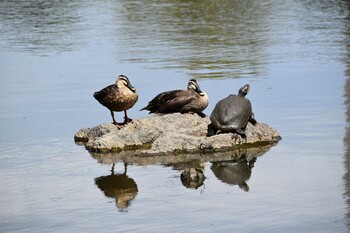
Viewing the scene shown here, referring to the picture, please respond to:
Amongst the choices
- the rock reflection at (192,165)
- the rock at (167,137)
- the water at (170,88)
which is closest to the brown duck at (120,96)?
the rock at (167,137)

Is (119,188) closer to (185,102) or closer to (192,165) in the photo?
(192,165)

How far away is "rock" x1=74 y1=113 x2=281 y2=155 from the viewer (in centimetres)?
1427

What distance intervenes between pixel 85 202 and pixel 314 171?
2.96 metres

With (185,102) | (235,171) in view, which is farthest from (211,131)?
(235,171)

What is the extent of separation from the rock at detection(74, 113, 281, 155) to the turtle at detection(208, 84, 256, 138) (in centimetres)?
10

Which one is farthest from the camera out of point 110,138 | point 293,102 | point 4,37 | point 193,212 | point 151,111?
point 4,37

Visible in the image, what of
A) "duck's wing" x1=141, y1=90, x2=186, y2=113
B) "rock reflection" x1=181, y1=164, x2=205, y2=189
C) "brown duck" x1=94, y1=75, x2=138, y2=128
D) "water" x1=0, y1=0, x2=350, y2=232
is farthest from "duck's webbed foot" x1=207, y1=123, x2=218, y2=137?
"rock reflection" x1=181, y1=164, x2=205, y2=189

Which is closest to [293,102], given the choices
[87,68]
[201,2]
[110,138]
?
[110,138]

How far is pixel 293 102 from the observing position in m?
17.6

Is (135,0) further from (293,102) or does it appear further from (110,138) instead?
(110,138)

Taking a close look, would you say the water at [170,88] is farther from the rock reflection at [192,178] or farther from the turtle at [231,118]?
the turtle at [231,118]

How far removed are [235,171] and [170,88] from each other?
5728 mm

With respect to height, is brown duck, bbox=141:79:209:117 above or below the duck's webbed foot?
above

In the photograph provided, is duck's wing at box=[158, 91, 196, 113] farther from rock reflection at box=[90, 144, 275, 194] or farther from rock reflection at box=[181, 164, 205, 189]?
rock reflection at box=[181, 164, 205, 189]
